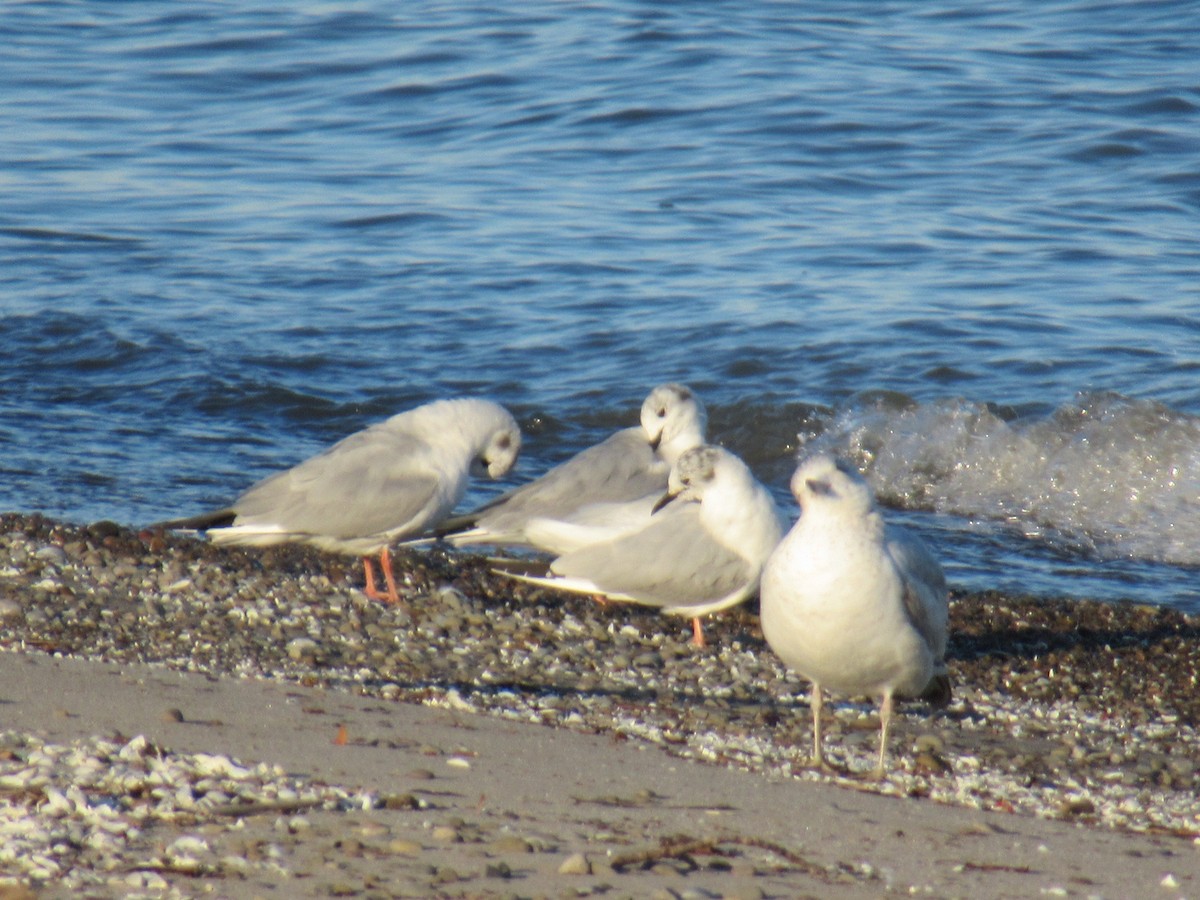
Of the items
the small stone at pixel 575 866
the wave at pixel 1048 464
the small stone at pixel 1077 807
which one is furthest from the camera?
the wave at pixel 1048 464

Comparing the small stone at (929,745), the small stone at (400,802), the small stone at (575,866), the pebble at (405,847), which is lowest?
the small stone at (929,745)

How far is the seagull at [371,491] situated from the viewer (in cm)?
654

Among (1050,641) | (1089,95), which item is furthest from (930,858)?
(1089,95)

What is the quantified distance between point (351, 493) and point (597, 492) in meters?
1.07

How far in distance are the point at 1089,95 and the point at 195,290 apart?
8.42 metres

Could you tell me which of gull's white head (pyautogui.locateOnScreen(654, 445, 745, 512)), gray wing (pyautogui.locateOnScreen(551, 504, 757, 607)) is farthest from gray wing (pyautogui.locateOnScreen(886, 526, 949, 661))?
gull's white head (pyautogui.locateOnScreen(654, 445, 745, 512))

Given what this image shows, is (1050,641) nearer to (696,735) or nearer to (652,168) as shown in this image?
(696,735)

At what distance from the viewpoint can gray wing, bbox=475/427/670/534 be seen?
22.5 feet

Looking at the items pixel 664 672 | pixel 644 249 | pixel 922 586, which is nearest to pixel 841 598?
pixel 922 586

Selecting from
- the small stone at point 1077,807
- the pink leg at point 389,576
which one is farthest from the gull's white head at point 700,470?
the small stone at point 1077,807

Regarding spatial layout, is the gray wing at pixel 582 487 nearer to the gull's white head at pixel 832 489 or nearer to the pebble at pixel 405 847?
the gull's white head at pixel 832 489

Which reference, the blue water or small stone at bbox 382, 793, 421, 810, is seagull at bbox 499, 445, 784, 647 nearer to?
the blue water

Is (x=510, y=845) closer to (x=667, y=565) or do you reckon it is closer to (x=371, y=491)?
(x=667, y=565)

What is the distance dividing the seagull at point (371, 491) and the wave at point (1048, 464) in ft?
10.0
